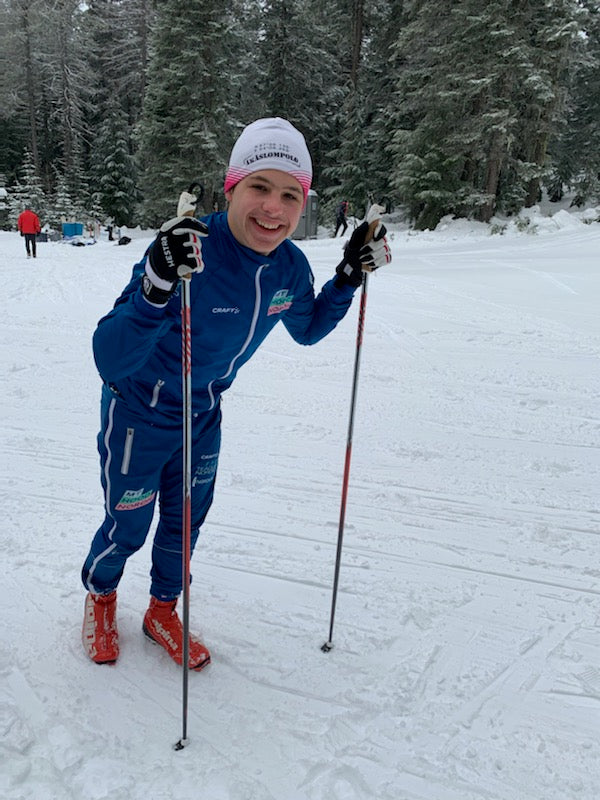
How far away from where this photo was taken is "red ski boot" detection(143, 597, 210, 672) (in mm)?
2369

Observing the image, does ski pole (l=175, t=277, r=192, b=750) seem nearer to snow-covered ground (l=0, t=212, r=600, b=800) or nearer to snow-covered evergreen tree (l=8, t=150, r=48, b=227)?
snow-covered ground (l=0, t=212, r=600, b=800)

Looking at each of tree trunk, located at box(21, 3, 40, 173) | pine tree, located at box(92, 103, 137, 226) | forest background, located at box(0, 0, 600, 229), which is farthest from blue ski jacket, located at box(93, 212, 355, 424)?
tree trunk, located at box(21, 3, 40, 173)

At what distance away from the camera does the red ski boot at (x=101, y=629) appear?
2.37 meters

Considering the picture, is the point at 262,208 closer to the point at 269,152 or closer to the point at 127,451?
the point at 269,152

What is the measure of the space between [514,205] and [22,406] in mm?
20497

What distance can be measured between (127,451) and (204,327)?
0.58 meters

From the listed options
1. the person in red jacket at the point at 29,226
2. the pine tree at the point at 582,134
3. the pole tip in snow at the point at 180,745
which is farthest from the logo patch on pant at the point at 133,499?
the pine tree at the point at 582,134

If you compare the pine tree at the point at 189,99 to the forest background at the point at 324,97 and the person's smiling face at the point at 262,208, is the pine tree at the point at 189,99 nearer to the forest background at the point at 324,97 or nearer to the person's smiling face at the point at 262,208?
the forest background at the point at 324,97

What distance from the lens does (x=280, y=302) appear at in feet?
7.51

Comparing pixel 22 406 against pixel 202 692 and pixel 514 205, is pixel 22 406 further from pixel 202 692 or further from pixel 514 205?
pixel 514 205

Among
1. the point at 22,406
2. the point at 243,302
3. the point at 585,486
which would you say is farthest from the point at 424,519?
the point at 22,406

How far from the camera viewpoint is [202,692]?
2.26 meters

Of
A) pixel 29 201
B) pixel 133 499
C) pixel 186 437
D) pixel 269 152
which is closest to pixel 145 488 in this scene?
pixel 133 499

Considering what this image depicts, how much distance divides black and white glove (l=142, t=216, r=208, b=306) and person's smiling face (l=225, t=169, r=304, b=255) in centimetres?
33
